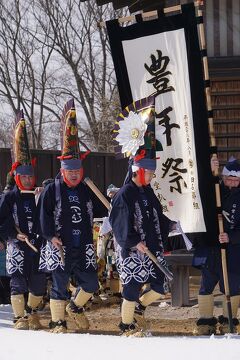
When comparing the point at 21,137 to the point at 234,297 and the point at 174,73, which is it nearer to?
the point at 174,73

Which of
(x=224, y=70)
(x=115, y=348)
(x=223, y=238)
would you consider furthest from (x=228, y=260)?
(x=224, y=70)

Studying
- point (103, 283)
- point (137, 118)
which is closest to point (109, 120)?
point (103, 283)

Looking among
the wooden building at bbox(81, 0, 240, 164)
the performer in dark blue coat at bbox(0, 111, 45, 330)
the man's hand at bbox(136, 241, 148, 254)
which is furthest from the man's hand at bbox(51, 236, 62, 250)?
the wooden building at bbox(81, 0, 240, 164)

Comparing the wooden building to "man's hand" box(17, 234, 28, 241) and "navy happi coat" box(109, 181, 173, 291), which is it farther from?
"navy happi coat" box(109, 181, 173, 291)

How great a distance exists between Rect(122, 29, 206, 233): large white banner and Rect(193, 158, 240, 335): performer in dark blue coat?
299 mm

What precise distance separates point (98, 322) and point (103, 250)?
159cm

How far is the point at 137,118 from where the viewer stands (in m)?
7.92

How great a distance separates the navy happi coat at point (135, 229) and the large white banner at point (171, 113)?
348mm

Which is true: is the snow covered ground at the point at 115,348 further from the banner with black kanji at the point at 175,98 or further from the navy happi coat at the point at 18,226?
the navy happi coat at the point at 18,226

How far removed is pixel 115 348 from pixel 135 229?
4.91 ft

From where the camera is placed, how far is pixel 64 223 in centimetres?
857

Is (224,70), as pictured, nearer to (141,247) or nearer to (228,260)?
(228,260)

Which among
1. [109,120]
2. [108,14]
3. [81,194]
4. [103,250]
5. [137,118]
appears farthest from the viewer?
[108,14]

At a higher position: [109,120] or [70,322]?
[109,120]
